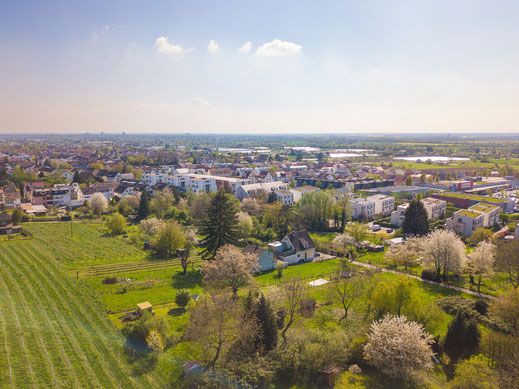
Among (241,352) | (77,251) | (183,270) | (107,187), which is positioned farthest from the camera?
(107,187)

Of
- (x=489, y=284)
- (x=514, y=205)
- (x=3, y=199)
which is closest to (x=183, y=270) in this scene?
(x=489, y=284)

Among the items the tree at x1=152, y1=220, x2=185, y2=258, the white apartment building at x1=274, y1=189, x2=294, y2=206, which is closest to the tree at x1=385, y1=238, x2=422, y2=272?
the tree at x1=152, y1=220, x2=185, y2=258

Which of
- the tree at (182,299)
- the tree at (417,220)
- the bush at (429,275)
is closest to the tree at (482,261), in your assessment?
the bush at (429,275)

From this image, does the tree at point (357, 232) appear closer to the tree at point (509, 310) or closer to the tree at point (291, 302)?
the tree at point (509, 310)

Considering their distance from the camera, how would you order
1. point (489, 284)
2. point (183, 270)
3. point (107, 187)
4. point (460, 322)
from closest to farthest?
point (460, 322) < point (489, 284) < point (183, 270) < point (107, 187)

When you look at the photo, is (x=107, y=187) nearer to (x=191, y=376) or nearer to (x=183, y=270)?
(x=183, y=270)

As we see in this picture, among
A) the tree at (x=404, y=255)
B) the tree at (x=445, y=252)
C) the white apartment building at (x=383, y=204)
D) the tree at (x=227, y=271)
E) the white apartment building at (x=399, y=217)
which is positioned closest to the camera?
the tree at (x=227, y=271)

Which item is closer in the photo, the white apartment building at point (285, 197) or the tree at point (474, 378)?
the tree at point (474, 378)
